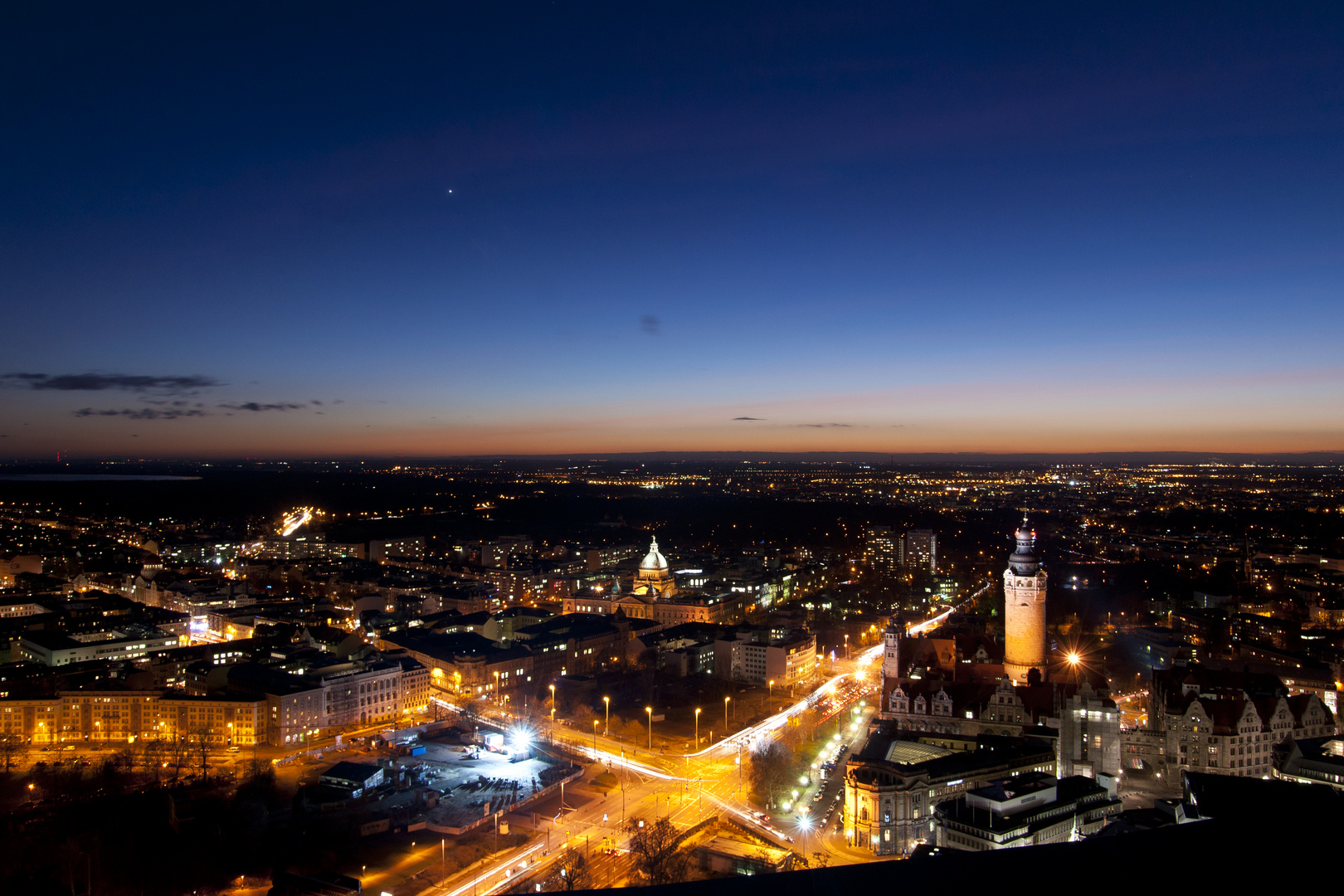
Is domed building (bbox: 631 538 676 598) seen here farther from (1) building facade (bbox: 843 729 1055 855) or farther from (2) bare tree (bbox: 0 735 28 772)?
(1) building facade (bbox: 843 729 1055 855)

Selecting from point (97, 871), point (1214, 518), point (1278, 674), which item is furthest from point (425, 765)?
point (1214, 518)

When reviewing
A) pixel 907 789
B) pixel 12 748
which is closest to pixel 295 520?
pixel 12 748

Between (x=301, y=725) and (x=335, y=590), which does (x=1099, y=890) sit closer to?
(x=301, y=725)

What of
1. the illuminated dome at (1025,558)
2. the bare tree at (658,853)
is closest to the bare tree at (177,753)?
the bare tree at (658,853)

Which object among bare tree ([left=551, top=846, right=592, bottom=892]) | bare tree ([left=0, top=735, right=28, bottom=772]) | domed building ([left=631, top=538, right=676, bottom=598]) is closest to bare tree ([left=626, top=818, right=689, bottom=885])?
bare tree ([left=551, top=846, right=592, bottom=892])

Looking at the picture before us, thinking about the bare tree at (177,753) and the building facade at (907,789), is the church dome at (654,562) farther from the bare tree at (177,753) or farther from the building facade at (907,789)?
the building facade at (907,789)

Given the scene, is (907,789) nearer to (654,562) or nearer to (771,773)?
(771,773)

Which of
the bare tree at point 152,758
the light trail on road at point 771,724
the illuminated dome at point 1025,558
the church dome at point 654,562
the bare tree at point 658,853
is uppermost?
the illuminated dome at point 1025,558
